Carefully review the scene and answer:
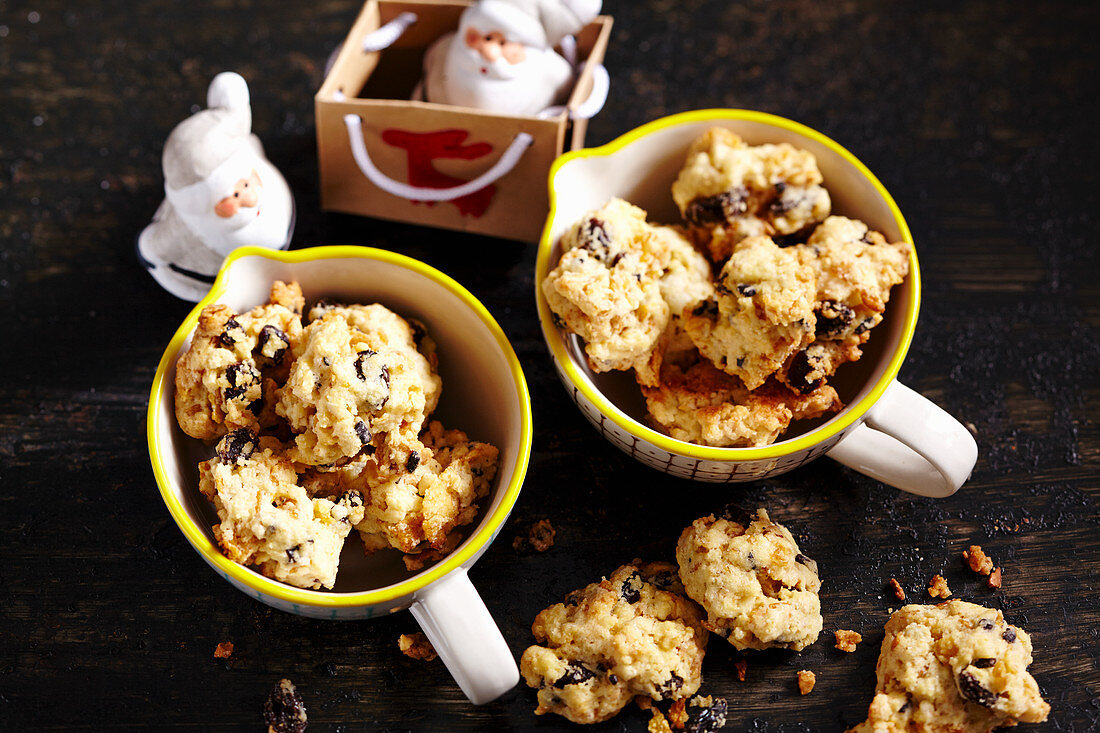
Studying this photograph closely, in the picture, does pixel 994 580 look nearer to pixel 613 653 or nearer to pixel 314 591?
pixel 613 653

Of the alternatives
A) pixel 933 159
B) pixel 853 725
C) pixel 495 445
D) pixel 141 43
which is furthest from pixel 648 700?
pixel 141 43

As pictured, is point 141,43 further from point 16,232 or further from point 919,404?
point 919,404

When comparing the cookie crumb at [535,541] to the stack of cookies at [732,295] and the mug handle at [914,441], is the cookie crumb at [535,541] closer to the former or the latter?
the stack of cookies at [732,295]

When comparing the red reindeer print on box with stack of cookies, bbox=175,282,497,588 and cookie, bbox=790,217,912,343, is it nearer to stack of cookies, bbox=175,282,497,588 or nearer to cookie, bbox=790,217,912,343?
stack of cookies, bbox=175,282,497,588

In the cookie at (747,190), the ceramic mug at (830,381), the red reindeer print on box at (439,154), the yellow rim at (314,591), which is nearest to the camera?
the yellow rim at (314,591)

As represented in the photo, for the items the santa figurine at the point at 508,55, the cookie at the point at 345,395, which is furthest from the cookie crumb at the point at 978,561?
the santa figurine at the point at 508,55

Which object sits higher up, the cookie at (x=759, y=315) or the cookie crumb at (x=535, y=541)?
the cookie at (x=759, y=315)
